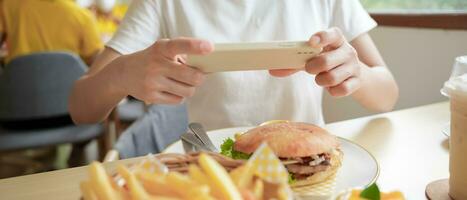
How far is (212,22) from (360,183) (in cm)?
72

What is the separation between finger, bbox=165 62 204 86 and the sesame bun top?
6.5 inches

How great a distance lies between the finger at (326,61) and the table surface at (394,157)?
203mm

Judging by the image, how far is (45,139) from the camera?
2.23 meters

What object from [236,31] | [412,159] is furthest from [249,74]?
[412,159]

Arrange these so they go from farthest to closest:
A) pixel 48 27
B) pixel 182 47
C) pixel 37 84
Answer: pixel 48 27, pixel 37 84, pixel 182 47

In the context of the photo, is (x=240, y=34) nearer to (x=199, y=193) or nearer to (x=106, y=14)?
(x=199, y=193)

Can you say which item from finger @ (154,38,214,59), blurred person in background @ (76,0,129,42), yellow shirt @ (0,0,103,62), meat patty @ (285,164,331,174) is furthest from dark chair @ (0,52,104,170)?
meat patty @ (285,164,331,174)

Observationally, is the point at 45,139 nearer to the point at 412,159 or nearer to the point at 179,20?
the point at 179,20

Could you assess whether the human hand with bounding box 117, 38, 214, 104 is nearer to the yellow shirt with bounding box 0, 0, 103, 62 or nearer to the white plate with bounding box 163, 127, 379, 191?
the white plate with bounding box 163, 127, 379, 191

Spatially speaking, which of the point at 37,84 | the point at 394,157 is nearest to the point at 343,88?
the point at 394,157

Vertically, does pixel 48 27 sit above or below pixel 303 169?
below

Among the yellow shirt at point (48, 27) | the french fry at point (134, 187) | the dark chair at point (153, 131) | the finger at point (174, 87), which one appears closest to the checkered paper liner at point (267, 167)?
the french fry at point (134, 187)

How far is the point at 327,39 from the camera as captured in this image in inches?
33.0

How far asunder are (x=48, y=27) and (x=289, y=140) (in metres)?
2.14
